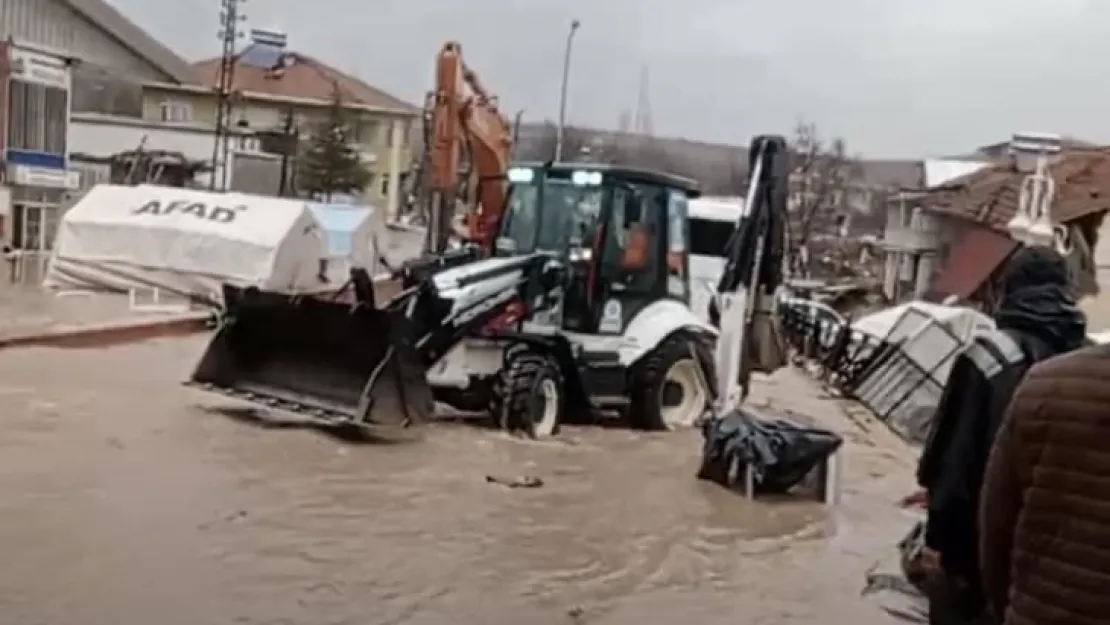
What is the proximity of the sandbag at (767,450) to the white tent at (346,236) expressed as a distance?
710 inches

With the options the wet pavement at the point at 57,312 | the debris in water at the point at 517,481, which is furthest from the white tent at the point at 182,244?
the debris in water at the point at 517,481

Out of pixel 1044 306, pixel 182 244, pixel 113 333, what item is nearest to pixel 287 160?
pixel 182 244

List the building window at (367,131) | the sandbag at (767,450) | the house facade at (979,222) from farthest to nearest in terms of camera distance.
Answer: the building window at (367,131)
the house facade at (979,222)
the sandbag at (767,450)

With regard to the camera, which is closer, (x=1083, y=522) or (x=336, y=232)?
(x=1083, y=522)

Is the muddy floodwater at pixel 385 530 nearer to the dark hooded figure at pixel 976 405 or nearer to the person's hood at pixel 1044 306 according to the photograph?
the dark hooded figure at pixel 976 405

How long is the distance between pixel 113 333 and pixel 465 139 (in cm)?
520

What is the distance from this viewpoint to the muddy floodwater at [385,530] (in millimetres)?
8391

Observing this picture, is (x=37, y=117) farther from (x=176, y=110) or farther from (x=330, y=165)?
(x=176, y=110)

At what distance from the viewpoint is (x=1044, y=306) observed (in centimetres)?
428

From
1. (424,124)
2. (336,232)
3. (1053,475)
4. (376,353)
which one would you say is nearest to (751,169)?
(376,353)

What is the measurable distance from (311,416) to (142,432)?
1.38 m

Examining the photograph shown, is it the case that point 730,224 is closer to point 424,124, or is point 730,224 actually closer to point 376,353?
point 424,124

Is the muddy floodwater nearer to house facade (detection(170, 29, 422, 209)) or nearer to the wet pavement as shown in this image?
the wet pavement

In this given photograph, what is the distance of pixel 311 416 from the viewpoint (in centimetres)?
1401
